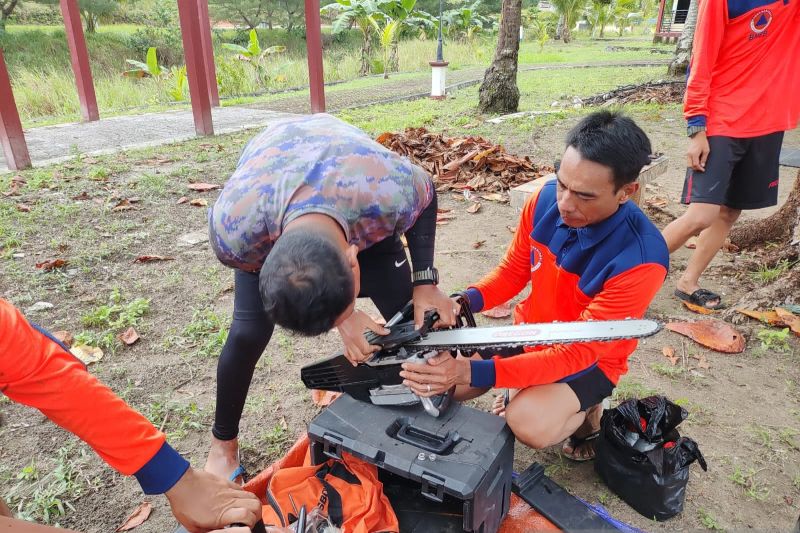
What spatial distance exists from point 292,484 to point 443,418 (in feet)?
1.69

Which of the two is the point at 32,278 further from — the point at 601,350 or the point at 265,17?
the point at 265,17

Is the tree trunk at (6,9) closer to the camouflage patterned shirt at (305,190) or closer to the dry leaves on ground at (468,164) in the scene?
the dry leaves on ground at (468,164)

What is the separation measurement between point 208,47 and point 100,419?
381 inches

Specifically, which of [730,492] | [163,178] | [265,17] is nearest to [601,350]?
[730,492]

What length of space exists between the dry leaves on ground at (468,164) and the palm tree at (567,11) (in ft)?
78.7

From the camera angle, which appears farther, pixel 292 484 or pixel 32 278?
pixel 32 278

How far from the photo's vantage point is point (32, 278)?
10.7 feet

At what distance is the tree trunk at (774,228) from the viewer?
3443mm

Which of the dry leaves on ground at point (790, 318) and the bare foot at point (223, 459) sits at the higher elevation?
the dry leaves on ground at point (790, 318)

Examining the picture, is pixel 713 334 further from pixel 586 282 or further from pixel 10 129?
pixel 10 129

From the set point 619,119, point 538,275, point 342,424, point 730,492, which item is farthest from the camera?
point 538,275

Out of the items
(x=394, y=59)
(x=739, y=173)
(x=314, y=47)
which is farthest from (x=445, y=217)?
(x=394, y=59)

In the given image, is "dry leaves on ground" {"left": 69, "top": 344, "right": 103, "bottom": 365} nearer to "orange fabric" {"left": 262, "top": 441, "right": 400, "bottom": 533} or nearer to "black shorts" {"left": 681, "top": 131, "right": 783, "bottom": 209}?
"orange fabric" {"left": 262, "top": 441, "right": 400, "bottom": 533}

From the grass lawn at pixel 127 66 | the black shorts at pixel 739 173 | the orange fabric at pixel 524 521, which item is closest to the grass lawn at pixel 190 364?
the orange fabric at pixel 524 521
